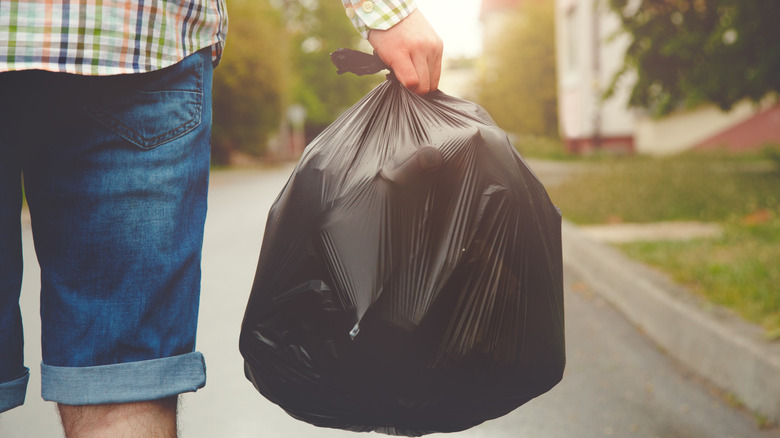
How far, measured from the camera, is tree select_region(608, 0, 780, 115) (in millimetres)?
7398

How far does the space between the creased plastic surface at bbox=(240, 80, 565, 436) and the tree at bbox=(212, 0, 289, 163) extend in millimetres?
23733

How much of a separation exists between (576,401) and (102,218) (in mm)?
2299

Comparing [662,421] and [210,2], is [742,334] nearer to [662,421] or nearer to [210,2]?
[662,421]

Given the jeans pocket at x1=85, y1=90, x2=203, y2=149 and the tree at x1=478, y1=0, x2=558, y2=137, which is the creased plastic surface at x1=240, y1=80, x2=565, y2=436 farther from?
the tree at x1=478, y1=0, x2=558, y2=137

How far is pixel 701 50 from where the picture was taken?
8469 millimetres

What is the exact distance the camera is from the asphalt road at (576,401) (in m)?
2.79

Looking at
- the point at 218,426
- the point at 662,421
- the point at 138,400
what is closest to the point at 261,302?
the point at 138,400

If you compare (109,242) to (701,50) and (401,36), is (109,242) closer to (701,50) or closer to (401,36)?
(401,36)

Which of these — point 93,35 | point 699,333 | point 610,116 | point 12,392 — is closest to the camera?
point 93,35

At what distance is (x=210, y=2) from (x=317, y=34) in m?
43.5

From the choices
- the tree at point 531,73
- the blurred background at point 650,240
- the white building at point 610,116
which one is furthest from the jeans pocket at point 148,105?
the tree at point 531,73

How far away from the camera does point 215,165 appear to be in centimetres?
2588

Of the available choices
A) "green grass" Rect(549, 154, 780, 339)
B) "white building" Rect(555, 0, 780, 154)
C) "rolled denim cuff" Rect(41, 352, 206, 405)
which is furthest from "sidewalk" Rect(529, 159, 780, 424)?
"white building" Rect(555, 0, 780, 154)

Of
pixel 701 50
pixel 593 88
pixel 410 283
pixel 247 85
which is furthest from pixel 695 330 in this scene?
pixel 247 85
